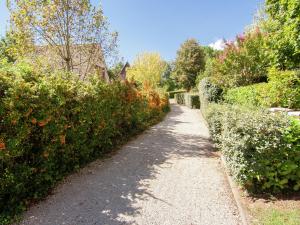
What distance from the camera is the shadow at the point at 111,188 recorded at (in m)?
4.19

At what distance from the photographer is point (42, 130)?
4828 mm

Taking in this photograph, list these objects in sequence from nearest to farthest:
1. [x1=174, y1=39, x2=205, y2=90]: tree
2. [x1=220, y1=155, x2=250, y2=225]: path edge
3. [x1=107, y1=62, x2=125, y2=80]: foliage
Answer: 1. [x1=220, y1=155, x2=250, y2=225]: path edge
2. [x1=107, y1=62, x2=125, y2=80]: foliage
3. [x1=174, y1=39, x2=205, y2=90]: tree

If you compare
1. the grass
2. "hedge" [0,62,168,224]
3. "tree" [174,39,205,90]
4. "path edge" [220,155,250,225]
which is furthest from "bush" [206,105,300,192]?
"tree" [174,39,205,90]

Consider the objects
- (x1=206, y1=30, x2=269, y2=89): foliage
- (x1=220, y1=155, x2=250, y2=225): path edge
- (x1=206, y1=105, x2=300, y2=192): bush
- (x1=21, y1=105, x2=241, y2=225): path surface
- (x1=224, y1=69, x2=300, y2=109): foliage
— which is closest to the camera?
(x1=220, y1=155, x2=250, y2=225): path edge

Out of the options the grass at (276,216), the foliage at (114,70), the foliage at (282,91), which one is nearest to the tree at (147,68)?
the foliage at (114,70)

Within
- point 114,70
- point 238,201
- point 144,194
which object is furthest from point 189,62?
point 238,201

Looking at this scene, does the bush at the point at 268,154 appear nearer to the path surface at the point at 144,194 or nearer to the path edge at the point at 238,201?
the path edge at the point at 238,201

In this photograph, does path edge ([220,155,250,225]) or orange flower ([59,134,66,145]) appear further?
orange flower ([59,134,66,145])

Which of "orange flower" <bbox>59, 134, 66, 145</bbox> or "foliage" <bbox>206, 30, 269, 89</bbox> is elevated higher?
"foliage" <bbox>206, 30, 269, 89</bbox>

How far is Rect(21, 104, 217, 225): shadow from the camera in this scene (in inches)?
165

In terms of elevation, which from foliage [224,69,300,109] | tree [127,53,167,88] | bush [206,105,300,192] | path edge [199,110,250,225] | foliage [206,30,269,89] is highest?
tree [127,53,167,88]

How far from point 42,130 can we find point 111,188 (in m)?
1.94

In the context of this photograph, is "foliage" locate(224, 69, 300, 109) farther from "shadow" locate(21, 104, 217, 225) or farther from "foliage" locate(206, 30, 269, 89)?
"foliage" locate(206, 30, 269, 89)

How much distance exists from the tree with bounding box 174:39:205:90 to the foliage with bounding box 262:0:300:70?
97.7 ft
